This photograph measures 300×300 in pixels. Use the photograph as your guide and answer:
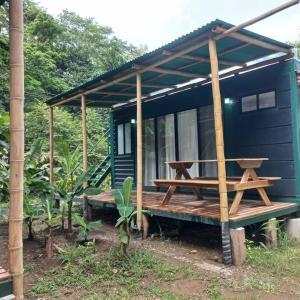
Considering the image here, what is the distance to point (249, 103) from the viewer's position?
6191mm

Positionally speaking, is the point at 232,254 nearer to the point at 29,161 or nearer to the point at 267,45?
the point at 267,45

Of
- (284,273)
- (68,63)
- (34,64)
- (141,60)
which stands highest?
(68,63)

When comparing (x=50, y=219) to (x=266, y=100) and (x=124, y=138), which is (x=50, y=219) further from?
(x=124, y=138)

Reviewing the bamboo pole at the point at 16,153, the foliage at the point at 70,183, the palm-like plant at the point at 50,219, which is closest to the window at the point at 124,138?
the foliage at the point at 70,183

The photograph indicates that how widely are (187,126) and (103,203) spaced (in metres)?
2.55

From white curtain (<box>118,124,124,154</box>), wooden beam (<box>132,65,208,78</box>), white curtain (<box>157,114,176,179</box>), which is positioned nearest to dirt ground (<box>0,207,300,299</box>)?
white curtain (<box>157,114,176,179</box>)

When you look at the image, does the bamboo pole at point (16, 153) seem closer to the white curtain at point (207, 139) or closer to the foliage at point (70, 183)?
the foliage at point (70, 183)

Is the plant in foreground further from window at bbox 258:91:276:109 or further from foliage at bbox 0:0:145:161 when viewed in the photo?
foliage at bbox 0:0:145:161

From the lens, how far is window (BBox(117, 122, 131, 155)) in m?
9.30

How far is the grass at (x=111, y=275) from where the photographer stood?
10.8 ft

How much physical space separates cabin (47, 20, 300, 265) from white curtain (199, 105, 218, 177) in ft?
0.07

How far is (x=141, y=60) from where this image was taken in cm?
530

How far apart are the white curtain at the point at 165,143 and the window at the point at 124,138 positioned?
52.5 inches

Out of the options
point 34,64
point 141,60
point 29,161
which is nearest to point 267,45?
point 141,60
